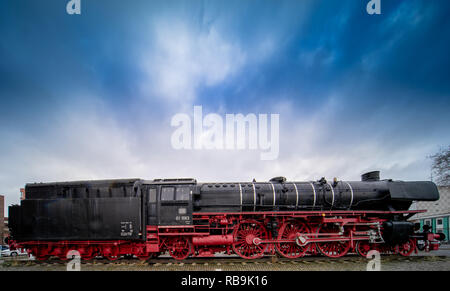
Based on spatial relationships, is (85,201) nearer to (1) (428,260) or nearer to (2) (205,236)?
(2) (205,236)

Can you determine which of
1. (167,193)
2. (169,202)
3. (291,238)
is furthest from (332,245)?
(167,193)

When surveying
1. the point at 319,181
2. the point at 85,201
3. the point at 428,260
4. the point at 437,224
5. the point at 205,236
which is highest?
the point at 319,181

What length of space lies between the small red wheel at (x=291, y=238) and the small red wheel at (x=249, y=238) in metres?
0.79

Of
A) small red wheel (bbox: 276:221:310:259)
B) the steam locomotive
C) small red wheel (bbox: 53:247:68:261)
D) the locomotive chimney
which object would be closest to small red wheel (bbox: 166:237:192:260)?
the steam locomotive

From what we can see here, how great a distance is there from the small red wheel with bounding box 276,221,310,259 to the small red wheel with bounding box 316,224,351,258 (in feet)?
2.51

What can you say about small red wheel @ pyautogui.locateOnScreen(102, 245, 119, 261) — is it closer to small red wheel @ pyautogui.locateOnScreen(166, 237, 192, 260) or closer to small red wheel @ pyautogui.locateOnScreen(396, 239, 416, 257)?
small red wheel @ pyautogui.locateOnScreen(166, 237, 192, 260)

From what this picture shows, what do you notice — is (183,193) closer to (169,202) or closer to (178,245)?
(169,202)

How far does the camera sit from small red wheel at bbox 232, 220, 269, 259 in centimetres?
981

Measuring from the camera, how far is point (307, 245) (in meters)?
10.0

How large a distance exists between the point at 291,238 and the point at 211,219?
3874 millimetres

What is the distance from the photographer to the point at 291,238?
996 centimetres

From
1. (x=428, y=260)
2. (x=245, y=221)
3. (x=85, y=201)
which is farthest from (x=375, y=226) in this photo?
(x=85, y=201)

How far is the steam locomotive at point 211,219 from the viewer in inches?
375

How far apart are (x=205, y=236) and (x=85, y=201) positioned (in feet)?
18.6
